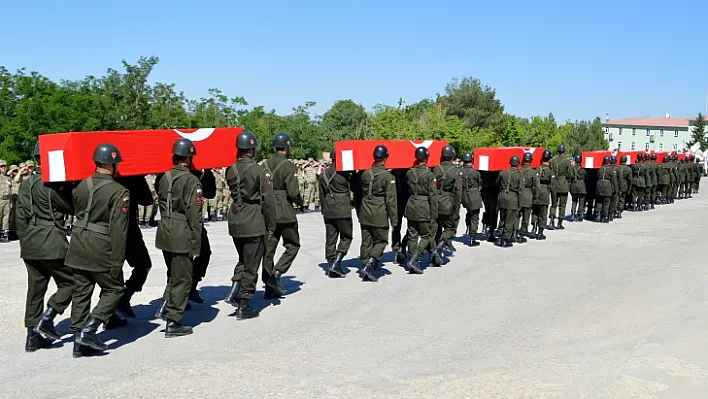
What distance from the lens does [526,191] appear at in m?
15.0

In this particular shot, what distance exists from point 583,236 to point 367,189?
7.83 meters

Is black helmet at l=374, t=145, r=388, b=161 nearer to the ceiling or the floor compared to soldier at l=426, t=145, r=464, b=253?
nearer to the ceiling

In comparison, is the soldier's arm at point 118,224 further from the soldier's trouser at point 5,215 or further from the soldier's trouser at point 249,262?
the soldier's trouser at point 5,215

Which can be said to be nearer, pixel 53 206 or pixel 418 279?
pixel 53 206

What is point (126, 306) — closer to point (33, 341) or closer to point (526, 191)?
point (33, 341)

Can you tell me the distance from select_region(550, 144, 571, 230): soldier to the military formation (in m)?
2.15

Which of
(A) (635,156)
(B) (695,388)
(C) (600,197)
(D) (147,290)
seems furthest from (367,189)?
(A) (635,156)

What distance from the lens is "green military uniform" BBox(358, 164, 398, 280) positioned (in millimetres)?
10711

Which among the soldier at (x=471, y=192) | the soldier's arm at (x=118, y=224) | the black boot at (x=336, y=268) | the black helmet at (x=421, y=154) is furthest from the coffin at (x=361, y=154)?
the soldier's arm at (x=118, y=224)

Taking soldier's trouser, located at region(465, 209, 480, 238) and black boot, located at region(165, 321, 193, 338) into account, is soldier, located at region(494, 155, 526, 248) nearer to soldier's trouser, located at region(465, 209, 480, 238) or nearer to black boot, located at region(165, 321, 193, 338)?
soldier's trouser, located at region(465, 209, 480, 238)

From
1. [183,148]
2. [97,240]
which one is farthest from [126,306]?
[183,148]

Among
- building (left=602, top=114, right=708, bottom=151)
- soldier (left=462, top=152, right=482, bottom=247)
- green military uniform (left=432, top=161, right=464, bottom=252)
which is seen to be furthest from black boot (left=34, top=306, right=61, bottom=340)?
building (left=602, top=114, right=708, bottom=151)

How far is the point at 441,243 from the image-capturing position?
41.0 feet

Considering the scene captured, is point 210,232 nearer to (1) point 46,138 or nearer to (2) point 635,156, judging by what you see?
(1) point 46,138
